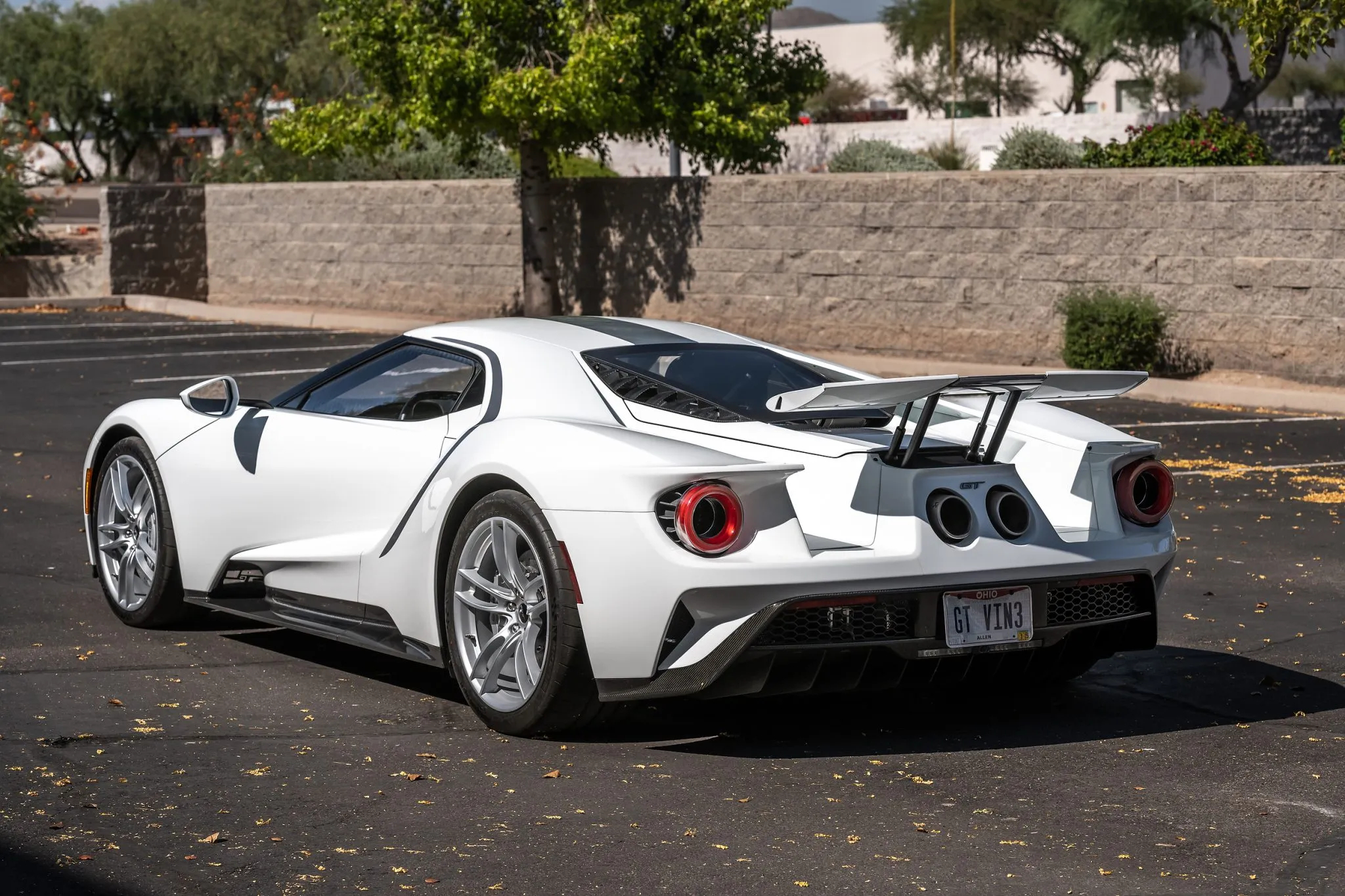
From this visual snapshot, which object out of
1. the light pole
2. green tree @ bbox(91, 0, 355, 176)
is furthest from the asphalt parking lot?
green tree @ bbox(91, 0, 355, 176)

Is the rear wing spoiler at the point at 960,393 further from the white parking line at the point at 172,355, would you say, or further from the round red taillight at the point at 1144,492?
the white parking line at the point at 172,355

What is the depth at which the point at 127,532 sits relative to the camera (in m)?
7.50

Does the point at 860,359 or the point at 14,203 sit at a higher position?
the point at 14,203

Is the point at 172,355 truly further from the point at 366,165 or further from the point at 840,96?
the point at 840,96

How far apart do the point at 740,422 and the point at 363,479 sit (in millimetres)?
1424

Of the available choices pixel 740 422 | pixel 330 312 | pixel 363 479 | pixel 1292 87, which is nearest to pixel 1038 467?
pixel 740 422

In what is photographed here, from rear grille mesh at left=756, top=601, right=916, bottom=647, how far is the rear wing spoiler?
45 centimetres

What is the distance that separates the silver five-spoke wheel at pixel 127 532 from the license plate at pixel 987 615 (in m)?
3.36

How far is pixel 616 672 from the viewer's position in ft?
17.5

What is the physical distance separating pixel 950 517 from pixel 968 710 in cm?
95

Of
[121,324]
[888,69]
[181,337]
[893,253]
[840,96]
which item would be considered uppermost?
[888,69]

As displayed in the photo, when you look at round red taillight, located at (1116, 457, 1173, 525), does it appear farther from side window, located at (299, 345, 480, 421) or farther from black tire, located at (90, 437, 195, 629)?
black tire, located at (90, 437, 195, 629)

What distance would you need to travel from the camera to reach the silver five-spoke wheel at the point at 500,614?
561cm

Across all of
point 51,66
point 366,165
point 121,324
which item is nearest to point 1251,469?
point 121,324
